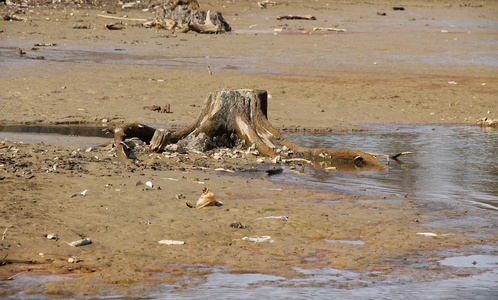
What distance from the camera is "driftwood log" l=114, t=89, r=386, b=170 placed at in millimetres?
10781

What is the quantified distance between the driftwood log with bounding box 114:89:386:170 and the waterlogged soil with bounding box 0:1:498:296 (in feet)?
1.35

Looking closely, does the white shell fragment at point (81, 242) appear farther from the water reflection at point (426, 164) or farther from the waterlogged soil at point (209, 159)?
the water reflection at point (426, 164)

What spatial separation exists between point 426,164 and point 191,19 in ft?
63.8

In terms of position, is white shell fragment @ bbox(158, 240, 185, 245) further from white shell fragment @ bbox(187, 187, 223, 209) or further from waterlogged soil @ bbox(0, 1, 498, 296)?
white shell fragment @ bbox(187, 187, 223, 209)

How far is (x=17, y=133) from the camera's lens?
12055 mm

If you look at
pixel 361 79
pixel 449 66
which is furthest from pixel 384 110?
pixel 449 66

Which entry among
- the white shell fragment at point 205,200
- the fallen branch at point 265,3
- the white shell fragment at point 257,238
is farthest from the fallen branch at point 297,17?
the white shell fragment at point 257,238

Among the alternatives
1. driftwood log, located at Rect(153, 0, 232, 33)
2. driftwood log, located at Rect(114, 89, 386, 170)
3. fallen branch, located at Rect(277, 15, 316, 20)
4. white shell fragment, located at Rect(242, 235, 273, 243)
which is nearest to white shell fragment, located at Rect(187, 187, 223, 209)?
white shell fragment, located at Rect(242, 235, 273, 243)

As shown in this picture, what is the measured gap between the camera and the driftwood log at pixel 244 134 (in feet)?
35.4

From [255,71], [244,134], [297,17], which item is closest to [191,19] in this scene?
[297,17]

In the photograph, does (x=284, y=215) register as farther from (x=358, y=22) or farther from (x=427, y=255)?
(x=358, y=22)

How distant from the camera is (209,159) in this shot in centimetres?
1038

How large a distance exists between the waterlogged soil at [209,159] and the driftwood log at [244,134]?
1.35 feet

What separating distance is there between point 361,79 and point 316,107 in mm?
3834
